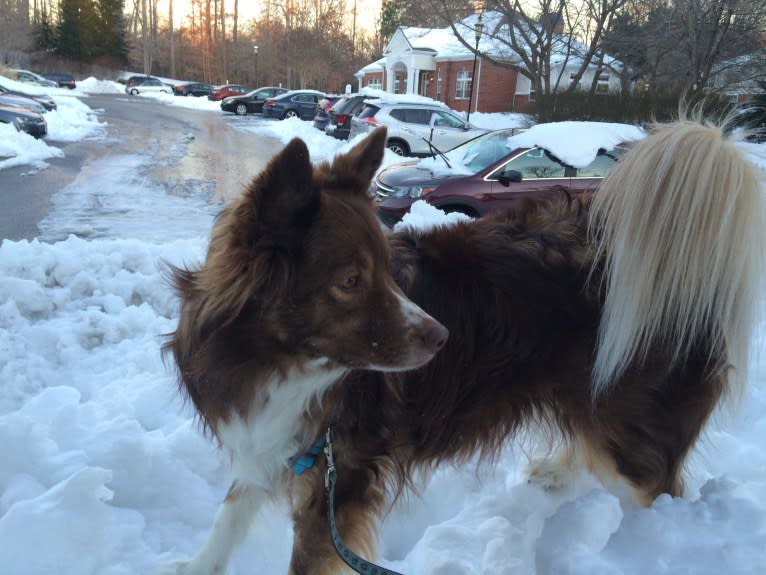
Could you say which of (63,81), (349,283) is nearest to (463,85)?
(63,81)

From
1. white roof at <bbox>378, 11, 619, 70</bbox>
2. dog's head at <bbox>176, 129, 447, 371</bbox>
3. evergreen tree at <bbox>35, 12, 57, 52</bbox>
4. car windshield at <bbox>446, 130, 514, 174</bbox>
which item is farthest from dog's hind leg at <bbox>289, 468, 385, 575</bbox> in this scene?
evergreen tree at <bbox>35, 12, 57, 52</bbox>

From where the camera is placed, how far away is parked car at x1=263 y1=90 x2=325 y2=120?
3719 centimetres

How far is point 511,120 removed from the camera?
30.2 metres

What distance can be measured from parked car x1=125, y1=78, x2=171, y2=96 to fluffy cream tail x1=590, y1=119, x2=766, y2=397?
6713cm

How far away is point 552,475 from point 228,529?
1973 mm

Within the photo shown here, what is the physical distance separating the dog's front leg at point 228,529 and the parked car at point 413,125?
16548 mm

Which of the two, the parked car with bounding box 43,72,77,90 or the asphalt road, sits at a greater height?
the parked car with bounding box 43,72,77,90

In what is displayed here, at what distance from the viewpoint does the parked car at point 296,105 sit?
3719cm

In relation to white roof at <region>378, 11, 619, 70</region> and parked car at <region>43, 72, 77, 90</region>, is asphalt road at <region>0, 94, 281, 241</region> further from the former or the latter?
parked car at <region>43, 72, 77, 90</region>

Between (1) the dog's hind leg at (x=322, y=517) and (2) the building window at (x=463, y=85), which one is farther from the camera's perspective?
(2) the building window at (x=463, y=85)

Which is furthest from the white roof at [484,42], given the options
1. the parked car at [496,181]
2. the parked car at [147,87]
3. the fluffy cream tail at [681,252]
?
the fluffy cream tail at [681,252]

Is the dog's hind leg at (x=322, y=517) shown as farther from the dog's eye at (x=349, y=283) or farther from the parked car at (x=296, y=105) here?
the parked car at (x=296, y=105)

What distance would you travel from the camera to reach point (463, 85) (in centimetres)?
4716

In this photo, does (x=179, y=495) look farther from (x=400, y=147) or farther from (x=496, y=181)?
(x=400, y=147)
